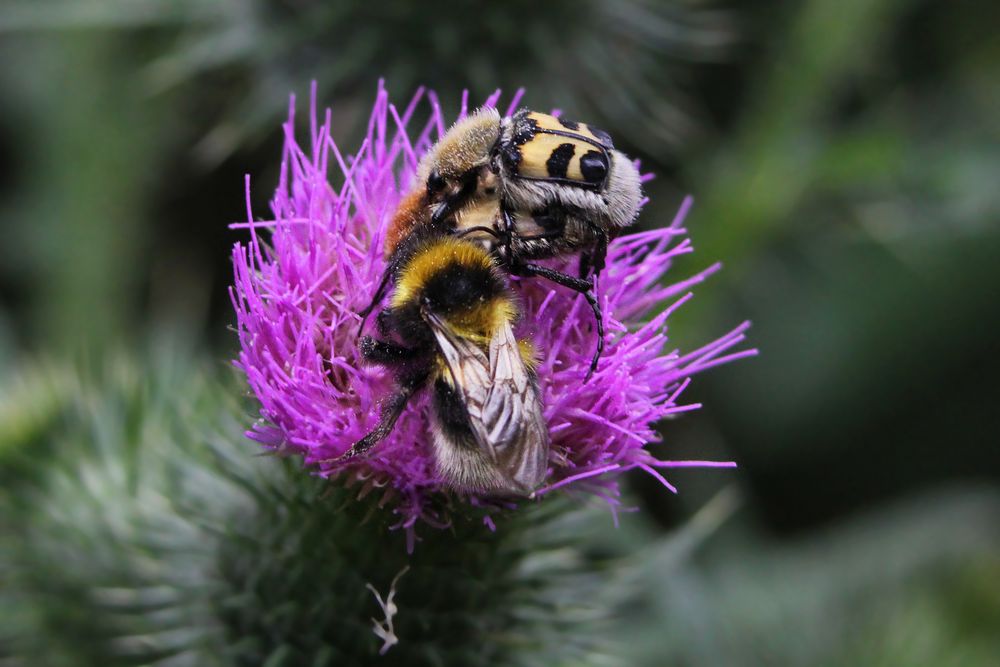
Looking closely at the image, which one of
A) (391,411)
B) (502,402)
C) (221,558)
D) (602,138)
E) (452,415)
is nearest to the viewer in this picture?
(502,402)

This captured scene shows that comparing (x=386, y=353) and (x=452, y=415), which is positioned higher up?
(x=386, y=353)

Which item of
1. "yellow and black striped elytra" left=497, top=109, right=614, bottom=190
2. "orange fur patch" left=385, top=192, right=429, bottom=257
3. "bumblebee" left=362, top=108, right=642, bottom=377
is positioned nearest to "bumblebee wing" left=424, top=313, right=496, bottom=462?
"bumblebee" left=362, top=108, right=642, bottom=377

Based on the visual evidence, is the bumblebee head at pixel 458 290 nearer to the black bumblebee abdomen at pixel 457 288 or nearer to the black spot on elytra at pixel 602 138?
the black bumblebee abdomen at pixel 457 288

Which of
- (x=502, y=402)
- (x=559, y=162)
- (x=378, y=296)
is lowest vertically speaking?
(x=502, y=402)

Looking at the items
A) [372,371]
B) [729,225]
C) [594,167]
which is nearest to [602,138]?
[594,167]

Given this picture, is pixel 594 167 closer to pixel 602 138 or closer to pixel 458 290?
pixel 602 138

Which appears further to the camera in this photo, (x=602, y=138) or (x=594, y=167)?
(x=602, y=138)

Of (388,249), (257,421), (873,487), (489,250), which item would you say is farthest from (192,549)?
(873,487)

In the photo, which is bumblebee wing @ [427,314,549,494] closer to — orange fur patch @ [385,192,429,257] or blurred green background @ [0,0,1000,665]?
orange fur patch @ [385,192,429,257]
